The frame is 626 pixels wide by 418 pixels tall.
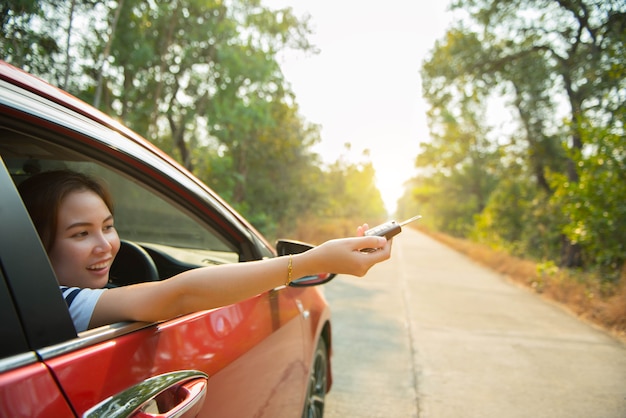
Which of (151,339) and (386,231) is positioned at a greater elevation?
(386,231)

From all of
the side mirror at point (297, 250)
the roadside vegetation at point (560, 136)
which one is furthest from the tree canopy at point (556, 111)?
the side mirror at point (297, 250)

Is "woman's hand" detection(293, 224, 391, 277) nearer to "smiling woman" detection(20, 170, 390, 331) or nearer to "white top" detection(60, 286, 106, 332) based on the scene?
"smiling woman" detection(20, 170, 390, 331)

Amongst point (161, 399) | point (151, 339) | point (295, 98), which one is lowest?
point (161, 399)

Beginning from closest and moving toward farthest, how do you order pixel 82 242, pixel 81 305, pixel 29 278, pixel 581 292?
pixel 29 278 < pixel 81 305 < pixel 82 242 < pixel 581 292

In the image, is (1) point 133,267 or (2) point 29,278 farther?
(1) point 133,267

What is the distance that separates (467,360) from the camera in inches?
182

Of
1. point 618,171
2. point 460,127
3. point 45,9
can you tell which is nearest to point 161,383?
point 45,9

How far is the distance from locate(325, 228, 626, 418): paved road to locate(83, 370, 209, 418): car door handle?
244 centimetres

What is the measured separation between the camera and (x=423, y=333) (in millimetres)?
5711

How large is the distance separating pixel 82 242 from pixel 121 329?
0.33m

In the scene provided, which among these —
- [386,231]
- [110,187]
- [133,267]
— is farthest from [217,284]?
[110,187]

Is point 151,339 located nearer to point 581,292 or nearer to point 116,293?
point 116,293

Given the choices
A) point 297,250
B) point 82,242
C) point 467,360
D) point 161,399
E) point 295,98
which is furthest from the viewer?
point 295,98

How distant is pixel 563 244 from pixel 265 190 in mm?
9584
